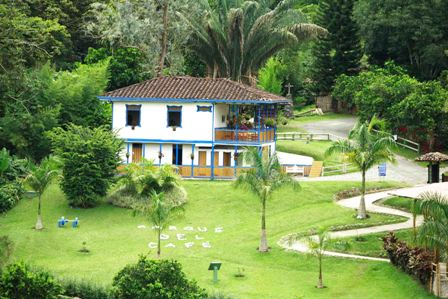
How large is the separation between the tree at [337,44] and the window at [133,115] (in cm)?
3091

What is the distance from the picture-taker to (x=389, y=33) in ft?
270

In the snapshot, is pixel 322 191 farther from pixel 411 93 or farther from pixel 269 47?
pixel 269 47

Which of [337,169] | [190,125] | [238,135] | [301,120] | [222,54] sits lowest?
[337,169]

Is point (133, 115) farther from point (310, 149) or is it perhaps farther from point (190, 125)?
point (310, 149)

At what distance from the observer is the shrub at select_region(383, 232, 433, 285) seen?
35656 millimetres

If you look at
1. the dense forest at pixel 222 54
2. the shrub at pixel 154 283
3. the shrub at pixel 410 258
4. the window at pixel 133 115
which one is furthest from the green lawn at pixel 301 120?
the shrub at pixel 154 283

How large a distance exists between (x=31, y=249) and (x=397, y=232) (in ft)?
51.6

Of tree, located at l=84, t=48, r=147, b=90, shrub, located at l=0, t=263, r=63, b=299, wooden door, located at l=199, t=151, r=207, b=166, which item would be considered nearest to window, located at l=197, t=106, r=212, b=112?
wooden door, located at l=199, t=151, r=207, b=166

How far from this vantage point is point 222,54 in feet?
236

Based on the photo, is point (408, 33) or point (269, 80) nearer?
point (408, 33)

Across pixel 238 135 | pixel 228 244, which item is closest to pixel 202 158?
pixel 238 135

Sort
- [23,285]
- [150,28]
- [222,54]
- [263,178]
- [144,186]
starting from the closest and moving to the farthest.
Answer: [23,285] → [263,178] → [144,186] → [150,28] → [222,54]

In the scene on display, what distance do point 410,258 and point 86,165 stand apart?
61.4ft

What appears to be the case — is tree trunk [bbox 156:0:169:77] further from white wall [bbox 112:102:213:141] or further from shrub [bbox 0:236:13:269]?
shrub [bbox 0:236:13:269]
